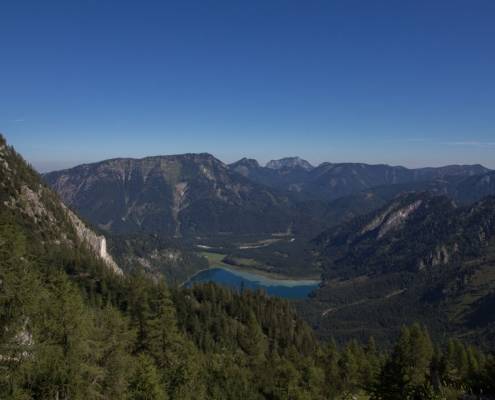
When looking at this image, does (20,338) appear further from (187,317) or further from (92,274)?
(92,274)

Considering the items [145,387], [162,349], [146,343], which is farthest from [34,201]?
[145,387]

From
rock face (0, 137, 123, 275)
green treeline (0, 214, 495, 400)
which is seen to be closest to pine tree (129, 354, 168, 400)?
green treeline (0, 214, 495, 400)

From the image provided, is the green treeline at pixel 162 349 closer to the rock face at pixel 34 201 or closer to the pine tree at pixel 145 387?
the pine tree at pixel 145 387

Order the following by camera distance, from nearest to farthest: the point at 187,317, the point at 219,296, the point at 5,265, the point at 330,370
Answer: the point at 5,265
the point at 330,370
the point at 187,317
the point at 219,296

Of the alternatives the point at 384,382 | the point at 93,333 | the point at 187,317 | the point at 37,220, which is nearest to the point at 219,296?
the point at 187,317

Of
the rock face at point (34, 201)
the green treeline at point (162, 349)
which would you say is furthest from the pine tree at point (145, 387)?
the rock face at point (34, 201)

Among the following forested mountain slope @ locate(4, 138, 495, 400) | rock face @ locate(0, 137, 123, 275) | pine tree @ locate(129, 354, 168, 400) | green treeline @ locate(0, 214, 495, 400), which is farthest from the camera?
rock face @ locate(0, 137, 123, 275)

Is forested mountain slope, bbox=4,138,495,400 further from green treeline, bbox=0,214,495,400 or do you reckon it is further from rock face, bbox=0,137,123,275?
rock face, bbox=0,137,123,275
